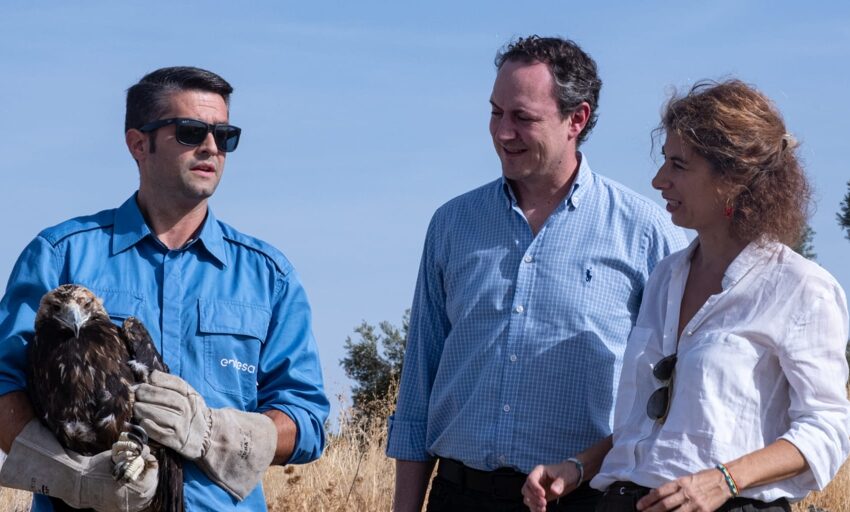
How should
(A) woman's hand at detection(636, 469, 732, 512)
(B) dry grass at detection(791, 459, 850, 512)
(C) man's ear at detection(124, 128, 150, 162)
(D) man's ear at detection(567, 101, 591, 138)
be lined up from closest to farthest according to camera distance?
(A) woman's hand at detection(636, 469, 732, 512) < (C) man's ear at detection(124, 128, 150, 162) < (D) man's ear at detection(567, 101, 591, 138) < (B) dry grass at detection(791, 459, 850, 512)

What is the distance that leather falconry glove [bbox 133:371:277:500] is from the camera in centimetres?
407

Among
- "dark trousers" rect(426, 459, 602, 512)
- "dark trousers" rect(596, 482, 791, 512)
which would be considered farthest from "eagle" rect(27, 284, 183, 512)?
"dark trousers" rect(596, 482, 791, 512)

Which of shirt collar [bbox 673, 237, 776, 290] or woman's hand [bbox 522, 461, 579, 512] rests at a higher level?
shirt collar [bbox 673, 237, 776, 290]

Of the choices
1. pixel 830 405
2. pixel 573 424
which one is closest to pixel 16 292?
pixel 573 424

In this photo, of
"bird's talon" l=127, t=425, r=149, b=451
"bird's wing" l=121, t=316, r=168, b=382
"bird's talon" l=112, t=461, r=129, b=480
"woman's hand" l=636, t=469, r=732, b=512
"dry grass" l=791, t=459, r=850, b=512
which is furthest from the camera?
"dry grass" l=791, t=459, r=850, b=512

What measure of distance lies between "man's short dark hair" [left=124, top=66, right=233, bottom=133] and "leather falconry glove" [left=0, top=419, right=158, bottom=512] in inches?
46.9

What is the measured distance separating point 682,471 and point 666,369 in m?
0.32

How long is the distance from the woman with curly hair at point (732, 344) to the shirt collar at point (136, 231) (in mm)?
1528

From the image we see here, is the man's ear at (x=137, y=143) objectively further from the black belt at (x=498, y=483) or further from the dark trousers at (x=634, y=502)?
the dark trousers at (x=634, y=502)

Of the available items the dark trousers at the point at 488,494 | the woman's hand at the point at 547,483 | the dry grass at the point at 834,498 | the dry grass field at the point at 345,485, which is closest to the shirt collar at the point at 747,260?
the woman's hand at the point at 547,483

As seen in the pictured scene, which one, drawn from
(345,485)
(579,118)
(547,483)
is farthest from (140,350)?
(345,485)

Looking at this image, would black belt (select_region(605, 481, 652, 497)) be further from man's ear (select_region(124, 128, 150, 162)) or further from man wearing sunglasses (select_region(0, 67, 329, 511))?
man's ear (select_region(124, 128, 150, 162))

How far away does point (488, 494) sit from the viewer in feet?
14.5

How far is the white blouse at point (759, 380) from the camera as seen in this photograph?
347 cm
